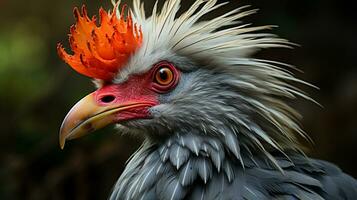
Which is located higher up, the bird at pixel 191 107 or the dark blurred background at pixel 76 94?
the bird at pixel 191 107

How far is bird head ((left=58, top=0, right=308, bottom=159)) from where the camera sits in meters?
3.81

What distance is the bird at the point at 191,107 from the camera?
373cm

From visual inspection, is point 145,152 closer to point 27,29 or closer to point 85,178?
point 85,178

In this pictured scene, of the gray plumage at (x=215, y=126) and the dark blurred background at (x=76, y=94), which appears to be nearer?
the gray plumage at (x=215, y=126)

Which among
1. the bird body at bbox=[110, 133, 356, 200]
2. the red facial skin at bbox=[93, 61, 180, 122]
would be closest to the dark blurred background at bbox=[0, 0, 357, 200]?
the bird body at bbox=[110, 133, 356, 200]

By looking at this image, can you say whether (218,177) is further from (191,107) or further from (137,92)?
(137,92)

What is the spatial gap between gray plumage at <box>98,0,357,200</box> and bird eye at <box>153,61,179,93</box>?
0.03 m

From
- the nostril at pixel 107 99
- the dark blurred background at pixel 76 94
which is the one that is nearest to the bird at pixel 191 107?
the nostril at pixel 107 99

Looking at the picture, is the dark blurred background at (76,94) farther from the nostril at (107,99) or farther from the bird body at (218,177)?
the nostril at (107,99)

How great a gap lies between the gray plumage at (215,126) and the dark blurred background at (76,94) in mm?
2361

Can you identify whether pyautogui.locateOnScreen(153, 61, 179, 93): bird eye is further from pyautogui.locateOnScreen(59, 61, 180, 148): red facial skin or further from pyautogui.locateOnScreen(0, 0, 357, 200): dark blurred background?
pyautogui.locateOnScreen(0, 0, 357, 200): dark blurred background

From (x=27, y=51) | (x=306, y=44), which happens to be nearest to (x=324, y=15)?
(x=306, y=44)

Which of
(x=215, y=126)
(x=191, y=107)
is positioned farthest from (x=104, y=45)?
(x=215, y=126)

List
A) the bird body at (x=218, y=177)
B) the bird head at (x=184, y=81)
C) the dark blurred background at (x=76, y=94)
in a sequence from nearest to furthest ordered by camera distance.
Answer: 1. the bird body at (x=218, y=177)
2. the bird head at (x=184, y=81)
3. the dark blurred background at (x=76, y=94)
